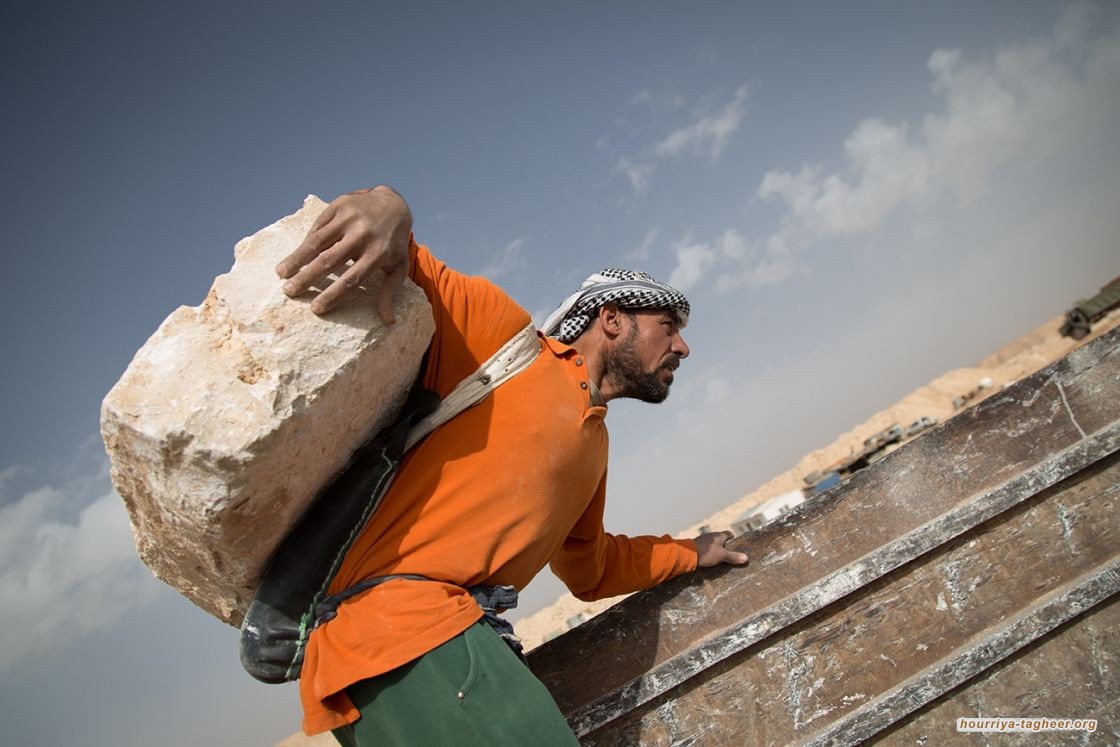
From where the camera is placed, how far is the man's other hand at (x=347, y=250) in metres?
1.58

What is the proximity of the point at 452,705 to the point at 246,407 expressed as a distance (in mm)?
862

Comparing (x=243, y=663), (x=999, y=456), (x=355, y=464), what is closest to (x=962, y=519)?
(x=999, y=456)

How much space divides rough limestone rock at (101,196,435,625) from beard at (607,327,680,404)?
98 cm

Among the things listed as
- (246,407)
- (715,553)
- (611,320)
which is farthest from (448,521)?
(715,553)

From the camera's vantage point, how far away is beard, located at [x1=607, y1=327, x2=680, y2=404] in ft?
8.47

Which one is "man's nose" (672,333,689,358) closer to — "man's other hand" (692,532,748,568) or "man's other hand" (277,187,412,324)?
"man's other hand" (692,532,748,568)

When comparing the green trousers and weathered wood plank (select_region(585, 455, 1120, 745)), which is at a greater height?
the green trousers

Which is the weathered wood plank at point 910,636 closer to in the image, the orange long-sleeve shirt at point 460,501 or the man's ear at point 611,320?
the orange long-sleeve shirt at point 460,501

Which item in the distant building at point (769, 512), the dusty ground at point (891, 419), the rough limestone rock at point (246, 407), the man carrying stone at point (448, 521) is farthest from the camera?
the dusty ground at point (891, 419)

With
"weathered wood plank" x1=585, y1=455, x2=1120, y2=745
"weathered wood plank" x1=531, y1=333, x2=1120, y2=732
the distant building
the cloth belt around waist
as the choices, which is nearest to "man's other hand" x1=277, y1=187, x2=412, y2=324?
the cloth belt around waist

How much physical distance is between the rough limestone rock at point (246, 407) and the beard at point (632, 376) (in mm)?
984

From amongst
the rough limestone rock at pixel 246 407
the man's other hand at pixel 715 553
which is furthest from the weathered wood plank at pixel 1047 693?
the rough limestone rock at pixel 246 407

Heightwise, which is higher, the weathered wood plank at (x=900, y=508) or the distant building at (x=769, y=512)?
the weathered wood plank at (x=900, y=508)

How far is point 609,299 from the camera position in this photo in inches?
103
